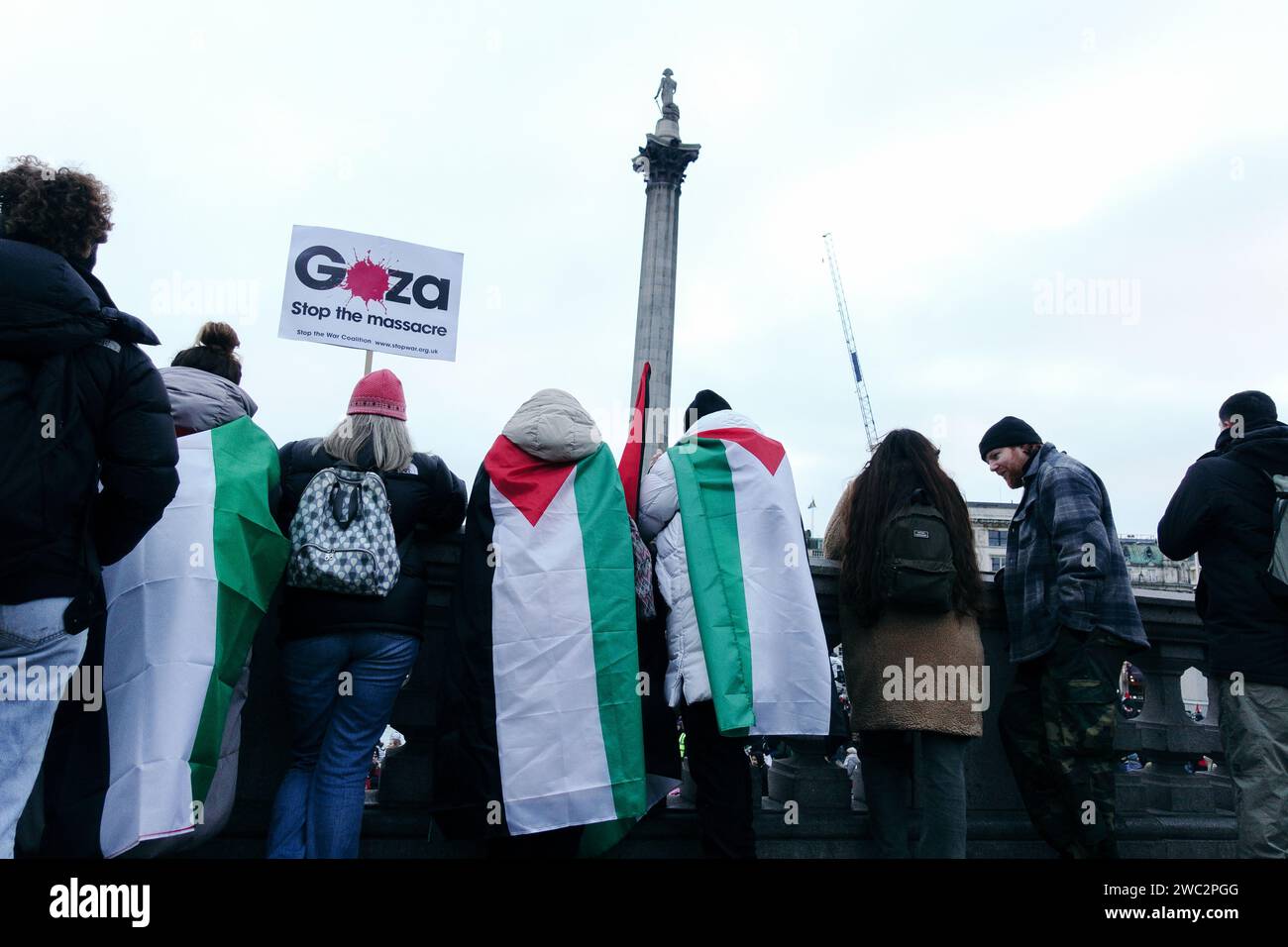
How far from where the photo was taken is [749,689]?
12.3 feet

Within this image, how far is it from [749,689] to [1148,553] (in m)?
91.5

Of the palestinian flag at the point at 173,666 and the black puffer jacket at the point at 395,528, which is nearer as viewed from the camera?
the palestinian flag at the point at 173,666

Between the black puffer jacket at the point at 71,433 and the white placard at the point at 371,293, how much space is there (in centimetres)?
272

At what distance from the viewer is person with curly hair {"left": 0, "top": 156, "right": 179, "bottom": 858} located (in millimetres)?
2705

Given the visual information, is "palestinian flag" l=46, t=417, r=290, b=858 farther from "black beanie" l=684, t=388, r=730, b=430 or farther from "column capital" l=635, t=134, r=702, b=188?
"column capital" l=635, t=134, r=702, b=188

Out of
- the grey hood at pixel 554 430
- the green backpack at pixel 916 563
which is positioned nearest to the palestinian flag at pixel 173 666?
the grey hood at pixel 554 430

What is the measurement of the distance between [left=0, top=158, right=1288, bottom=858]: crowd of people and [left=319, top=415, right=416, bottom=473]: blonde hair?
1cm

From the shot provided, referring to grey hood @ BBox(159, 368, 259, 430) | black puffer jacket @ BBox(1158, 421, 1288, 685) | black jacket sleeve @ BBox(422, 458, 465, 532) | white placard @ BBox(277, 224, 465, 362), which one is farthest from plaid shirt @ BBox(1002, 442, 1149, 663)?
white placard @ BBox(277, 224, 465, 362)

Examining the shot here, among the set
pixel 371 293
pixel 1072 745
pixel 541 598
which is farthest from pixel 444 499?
pixel 1072 745

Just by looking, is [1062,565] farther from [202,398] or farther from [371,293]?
[371,293]

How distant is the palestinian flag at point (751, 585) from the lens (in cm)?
376

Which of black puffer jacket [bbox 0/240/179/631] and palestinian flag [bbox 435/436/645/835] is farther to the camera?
palestinian flag [bbox 435/436/645/835]

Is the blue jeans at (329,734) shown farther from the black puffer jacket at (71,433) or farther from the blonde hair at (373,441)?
the black puffer jacket at (71,433)
